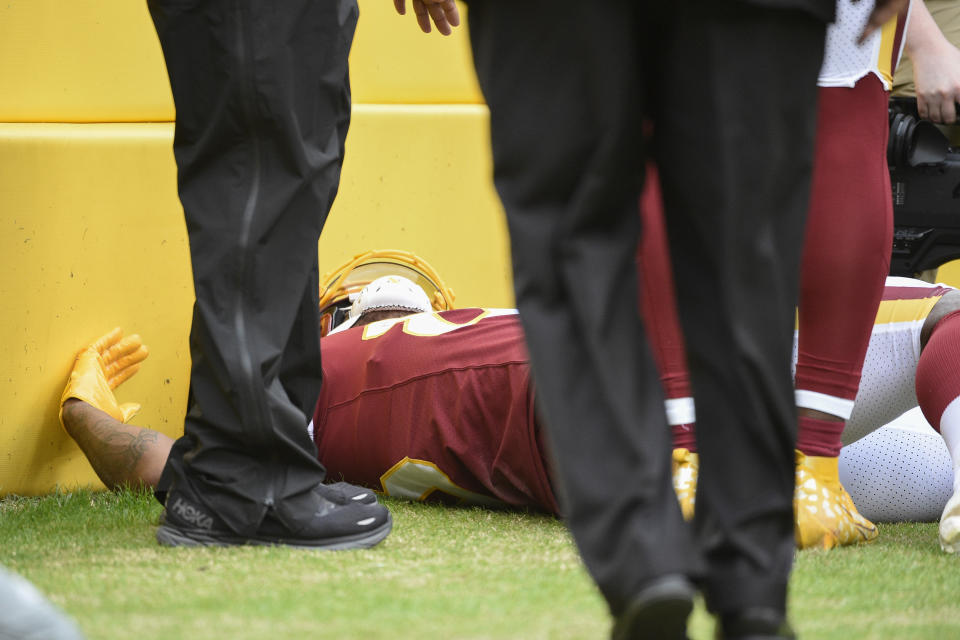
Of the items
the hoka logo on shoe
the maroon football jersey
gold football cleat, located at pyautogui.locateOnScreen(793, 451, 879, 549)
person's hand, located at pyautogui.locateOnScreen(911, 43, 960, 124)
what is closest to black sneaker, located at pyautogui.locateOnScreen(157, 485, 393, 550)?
the hoka logo on shoe

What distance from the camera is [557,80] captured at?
0.80 m

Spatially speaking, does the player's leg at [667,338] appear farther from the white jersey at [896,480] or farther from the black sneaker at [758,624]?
the black sneaker at [758,624]

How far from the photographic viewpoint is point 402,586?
4.05 ft

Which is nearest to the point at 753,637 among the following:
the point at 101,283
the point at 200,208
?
the point at 200,208

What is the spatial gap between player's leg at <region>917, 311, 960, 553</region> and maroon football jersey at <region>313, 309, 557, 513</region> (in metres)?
0.59

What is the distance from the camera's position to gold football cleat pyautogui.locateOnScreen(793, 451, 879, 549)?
1.49 meters

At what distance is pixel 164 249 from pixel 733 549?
1.67 meters

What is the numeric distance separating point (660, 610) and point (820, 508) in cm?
85

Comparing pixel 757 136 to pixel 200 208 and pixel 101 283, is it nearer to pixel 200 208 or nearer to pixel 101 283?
pixel 200 208

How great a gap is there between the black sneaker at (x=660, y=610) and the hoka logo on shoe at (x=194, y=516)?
81 cm

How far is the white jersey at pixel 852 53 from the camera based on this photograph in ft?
4.89

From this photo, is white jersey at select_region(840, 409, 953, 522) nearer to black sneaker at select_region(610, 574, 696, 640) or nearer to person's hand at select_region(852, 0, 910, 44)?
person's hand at select_region(852, 0, 910, 44)

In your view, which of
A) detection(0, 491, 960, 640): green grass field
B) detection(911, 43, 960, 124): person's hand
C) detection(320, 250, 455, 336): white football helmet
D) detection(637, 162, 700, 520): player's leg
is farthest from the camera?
detection(320, 250, 455, 336): white football helmet

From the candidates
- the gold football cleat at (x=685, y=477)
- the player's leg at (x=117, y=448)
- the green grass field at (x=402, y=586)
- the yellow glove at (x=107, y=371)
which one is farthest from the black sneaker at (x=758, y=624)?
the yellow glove at (x=107, y=371)
